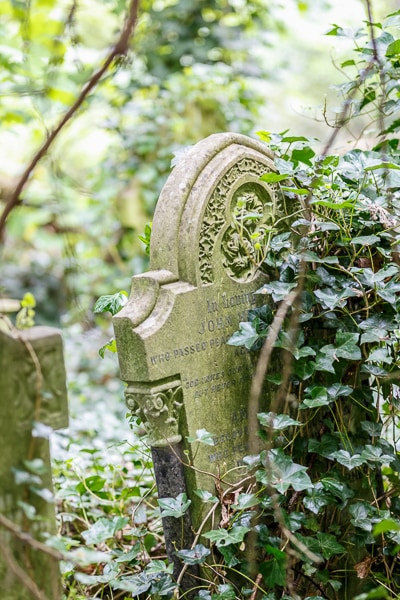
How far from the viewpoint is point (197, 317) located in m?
2.73

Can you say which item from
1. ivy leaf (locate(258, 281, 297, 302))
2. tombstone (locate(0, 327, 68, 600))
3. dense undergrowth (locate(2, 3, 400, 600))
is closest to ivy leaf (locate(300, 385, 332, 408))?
dense undergrowth (locate(2, 3, 400, 600))

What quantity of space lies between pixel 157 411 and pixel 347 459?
0.71m

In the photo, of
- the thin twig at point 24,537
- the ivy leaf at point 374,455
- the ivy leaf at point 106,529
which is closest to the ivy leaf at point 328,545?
the ivy leaf at point 374,455

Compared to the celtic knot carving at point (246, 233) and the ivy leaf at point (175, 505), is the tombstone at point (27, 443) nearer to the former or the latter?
the ivy leaf at point (175, 505)

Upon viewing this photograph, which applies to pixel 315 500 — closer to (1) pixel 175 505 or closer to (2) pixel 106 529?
(1) pixel 175 505

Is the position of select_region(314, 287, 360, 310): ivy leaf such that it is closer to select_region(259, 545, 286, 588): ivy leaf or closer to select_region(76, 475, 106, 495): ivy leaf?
select_region(259, 545, 286, 588): ivy leaf

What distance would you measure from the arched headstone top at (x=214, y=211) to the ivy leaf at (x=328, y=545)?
1023mm

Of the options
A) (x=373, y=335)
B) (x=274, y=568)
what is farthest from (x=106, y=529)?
(x=373, y=335)

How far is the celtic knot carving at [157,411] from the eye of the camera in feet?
8.38

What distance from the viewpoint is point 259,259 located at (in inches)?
117

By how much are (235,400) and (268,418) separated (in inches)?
8.7

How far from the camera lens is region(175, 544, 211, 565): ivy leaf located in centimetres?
247

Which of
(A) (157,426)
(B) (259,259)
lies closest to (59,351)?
(A) (157,426)

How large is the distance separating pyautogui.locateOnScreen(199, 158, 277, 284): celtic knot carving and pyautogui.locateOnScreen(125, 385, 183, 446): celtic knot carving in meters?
0.48
